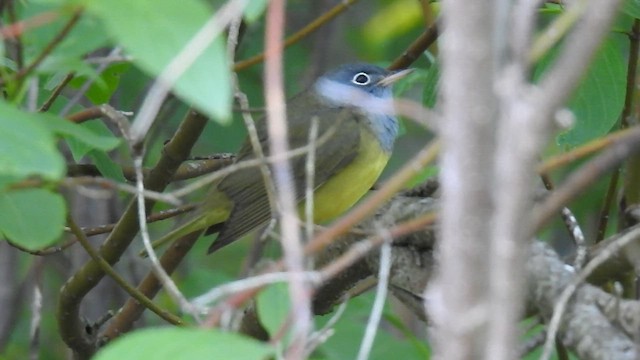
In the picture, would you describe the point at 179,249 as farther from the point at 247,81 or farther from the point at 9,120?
the point at 9,120

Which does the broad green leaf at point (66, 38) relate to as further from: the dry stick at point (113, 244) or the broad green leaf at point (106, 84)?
the dry stick at point (113, 244)

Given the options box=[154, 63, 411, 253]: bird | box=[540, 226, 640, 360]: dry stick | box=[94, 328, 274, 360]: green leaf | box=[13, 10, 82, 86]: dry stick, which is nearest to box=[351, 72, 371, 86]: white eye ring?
box=[154, 63, 411, 253]: bird

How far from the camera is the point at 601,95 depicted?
3248mm

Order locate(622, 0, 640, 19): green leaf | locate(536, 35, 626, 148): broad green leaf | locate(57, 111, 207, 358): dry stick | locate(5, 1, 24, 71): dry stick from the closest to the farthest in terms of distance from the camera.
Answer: locate(5, 1, 24, 71): dry stick → locate(622, 0, 640, 19): green leaf → locate(536, 35, 626, 148): broad green leaf → locate(57, 111, 207, 358): dry stick

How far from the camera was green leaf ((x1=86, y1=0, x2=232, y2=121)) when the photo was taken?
1.47 meters

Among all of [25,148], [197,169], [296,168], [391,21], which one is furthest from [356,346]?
[391,21]

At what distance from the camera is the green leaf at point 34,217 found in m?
2.13

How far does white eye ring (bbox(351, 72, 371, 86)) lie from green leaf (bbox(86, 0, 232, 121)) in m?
3.72

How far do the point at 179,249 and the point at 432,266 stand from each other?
1569 mm

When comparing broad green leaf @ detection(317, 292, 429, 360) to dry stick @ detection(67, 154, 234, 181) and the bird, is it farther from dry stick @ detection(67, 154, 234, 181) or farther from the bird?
the bird

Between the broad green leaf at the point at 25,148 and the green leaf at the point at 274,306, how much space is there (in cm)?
36

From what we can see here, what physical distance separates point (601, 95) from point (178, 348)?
6.70ft

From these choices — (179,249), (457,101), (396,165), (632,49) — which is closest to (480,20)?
(457,101)

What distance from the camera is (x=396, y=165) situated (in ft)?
19.6
